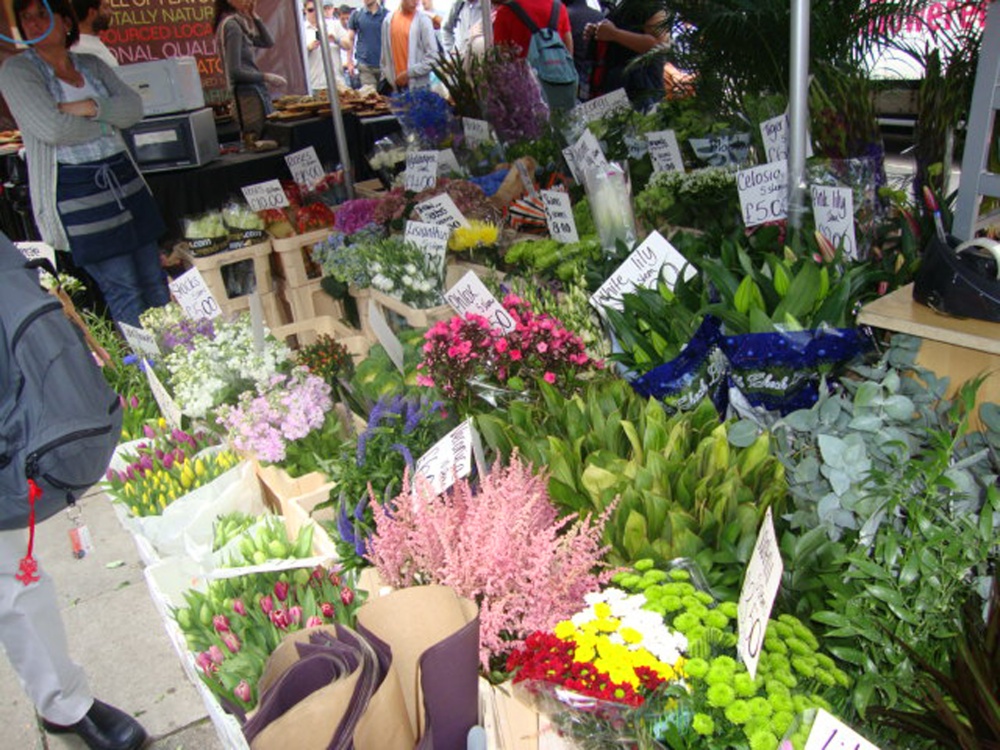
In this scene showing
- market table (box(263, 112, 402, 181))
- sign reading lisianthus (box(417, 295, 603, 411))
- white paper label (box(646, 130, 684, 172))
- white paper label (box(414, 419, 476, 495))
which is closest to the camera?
white paper label (box(414, 419, 476, 495))

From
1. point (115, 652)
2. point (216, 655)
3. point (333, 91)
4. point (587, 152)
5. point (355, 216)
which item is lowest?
point (115, 652)

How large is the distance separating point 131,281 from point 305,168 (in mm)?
1099

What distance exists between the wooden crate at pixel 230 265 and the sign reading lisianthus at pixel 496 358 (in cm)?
220

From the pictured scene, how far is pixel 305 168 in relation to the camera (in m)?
4.48

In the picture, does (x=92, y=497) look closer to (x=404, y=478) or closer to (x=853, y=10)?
(x=404, y=478)

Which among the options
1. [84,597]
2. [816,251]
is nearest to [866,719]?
[816,251]

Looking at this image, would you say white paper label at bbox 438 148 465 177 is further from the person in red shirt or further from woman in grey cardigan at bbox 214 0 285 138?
woman in grey cardigan at bbox 214 0 285 138

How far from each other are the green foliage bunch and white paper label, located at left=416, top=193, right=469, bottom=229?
5.00 ft

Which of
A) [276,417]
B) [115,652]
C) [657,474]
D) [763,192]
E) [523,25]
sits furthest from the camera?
[523,25]

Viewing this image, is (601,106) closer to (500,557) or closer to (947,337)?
(947,337)

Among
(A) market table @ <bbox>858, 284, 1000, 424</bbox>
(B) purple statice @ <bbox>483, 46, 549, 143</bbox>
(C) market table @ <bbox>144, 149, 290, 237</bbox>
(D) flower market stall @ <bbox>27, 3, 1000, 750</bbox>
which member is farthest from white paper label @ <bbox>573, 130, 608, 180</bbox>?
(C) market table @ <bbox>144, 149, 290, 237</bbox>

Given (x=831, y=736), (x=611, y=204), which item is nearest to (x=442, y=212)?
(x=611, y=204)

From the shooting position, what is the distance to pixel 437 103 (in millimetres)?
4430

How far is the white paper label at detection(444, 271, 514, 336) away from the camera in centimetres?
227
